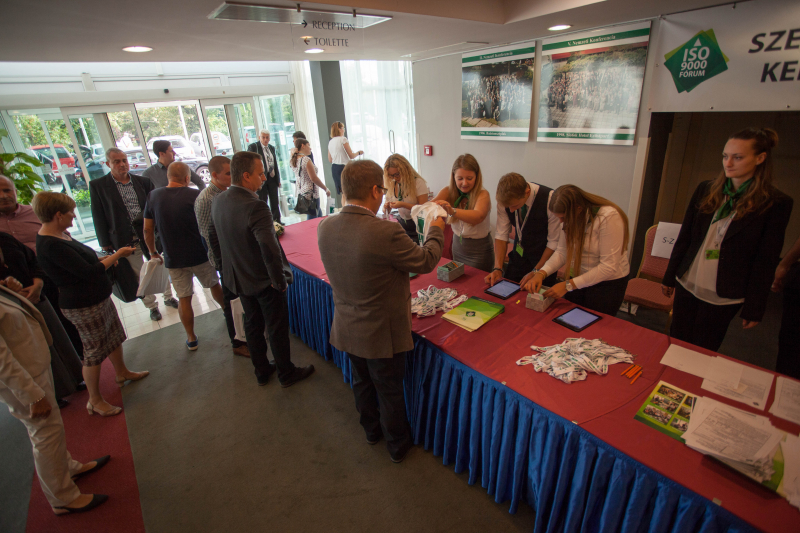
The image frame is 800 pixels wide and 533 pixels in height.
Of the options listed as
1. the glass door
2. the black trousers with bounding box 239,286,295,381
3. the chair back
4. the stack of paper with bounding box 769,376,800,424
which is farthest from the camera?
the glass door

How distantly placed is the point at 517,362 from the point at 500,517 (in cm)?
79

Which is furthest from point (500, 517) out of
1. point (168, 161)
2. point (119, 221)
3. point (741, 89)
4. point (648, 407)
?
point (168, 161)

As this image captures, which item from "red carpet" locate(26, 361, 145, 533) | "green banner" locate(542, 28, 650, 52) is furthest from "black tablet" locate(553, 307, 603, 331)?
"red carpet" locate(26, 361, 145, 533)

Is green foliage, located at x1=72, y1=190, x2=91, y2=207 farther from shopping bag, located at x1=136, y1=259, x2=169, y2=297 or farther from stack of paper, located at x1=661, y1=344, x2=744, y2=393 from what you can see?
stack of paper, located at x1=661, y1=344, x2=744, y2=393

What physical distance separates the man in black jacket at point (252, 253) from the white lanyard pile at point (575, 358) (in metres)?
1.58

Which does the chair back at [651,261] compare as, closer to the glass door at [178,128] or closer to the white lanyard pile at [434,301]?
the white lanyard pile at [434,301]

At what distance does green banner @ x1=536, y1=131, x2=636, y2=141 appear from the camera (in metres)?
3.10

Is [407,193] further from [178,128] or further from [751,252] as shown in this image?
[178,128]

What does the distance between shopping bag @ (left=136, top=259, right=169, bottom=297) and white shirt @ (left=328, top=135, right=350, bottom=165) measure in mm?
3294

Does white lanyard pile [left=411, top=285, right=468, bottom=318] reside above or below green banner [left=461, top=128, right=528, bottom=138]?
below

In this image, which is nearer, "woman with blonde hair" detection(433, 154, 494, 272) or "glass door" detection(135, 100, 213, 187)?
"woman with blonde hair" detection(433, 154, 494, 272)

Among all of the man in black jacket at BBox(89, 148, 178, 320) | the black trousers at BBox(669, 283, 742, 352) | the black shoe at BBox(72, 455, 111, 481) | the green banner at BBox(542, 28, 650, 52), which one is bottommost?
the black shoe at BBox(72, 455, 111, 481)

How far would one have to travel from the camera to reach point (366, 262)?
5.26 feet

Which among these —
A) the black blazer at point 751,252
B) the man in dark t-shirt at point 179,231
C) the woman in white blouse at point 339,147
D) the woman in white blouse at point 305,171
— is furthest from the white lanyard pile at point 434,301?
the woman in white blouse at point 339,147
